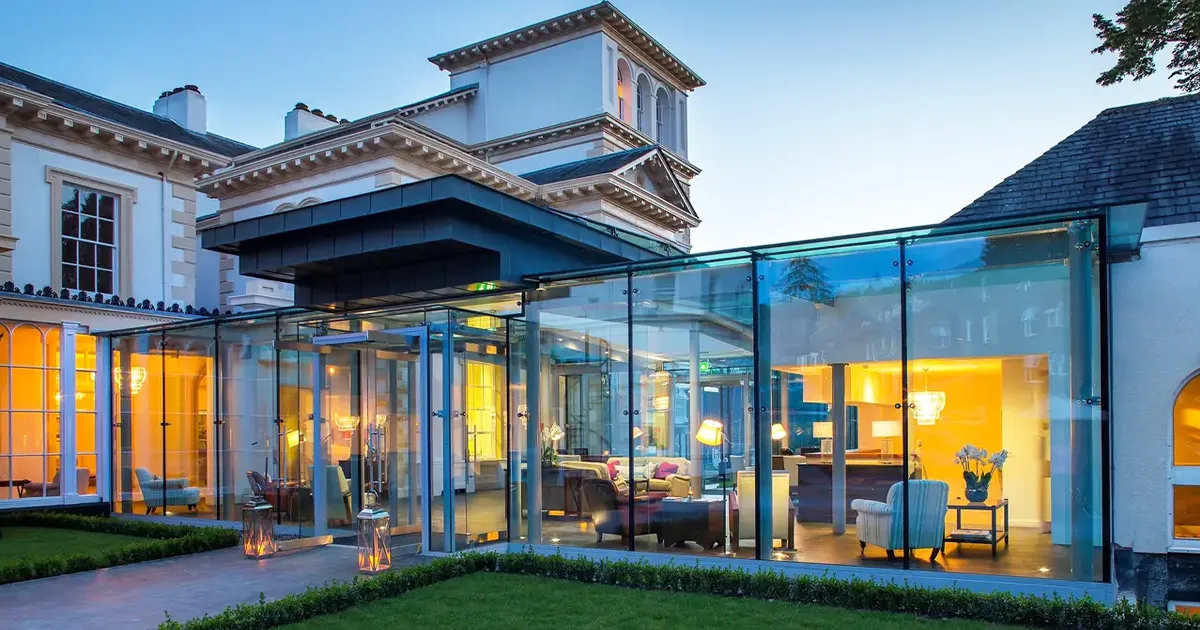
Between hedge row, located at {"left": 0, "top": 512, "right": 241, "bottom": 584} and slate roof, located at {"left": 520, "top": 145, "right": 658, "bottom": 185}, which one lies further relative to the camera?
slate roof, located at {"left": 520, "top": 145, "right": 658, "bottom": 185}

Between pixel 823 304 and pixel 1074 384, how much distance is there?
2739 mm

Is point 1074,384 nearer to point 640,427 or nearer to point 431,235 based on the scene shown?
point 640,427

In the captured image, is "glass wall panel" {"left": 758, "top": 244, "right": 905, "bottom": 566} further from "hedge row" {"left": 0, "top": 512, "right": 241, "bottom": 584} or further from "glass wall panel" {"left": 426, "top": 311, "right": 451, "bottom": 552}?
"hedge row" {"left": 0, "top": 512, "right": 241, "bottom": 584}

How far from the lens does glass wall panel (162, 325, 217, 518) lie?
14914mm

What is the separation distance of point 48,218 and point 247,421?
19.0ft

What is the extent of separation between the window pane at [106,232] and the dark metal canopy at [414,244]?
5899 mm

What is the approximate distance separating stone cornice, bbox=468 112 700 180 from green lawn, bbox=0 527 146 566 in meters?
17.7

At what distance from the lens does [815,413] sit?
10.6m

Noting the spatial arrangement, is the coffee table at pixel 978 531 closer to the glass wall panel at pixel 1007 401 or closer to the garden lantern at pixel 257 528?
the glass wall panel at pixel 1007 401

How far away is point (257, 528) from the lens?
1099cm

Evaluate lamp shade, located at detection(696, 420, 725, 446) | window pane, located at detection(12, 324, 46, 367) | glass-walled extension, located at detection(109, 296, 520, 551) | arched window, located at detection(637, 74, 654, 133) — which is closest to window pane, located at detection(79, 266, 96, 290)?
window pane, located at detection(12, 324, 46, 367)

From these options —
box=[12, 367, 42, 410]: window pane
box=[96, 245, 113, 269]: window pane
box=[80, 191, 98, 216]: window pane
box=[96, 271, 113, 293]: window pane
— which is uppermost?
box=[80, 191, 98, 216]: window pane

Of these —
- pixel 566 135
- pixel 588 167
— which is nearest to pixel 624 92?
pixel 566 135

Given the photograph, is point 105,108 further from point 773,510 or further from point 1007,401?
point 1007,401
